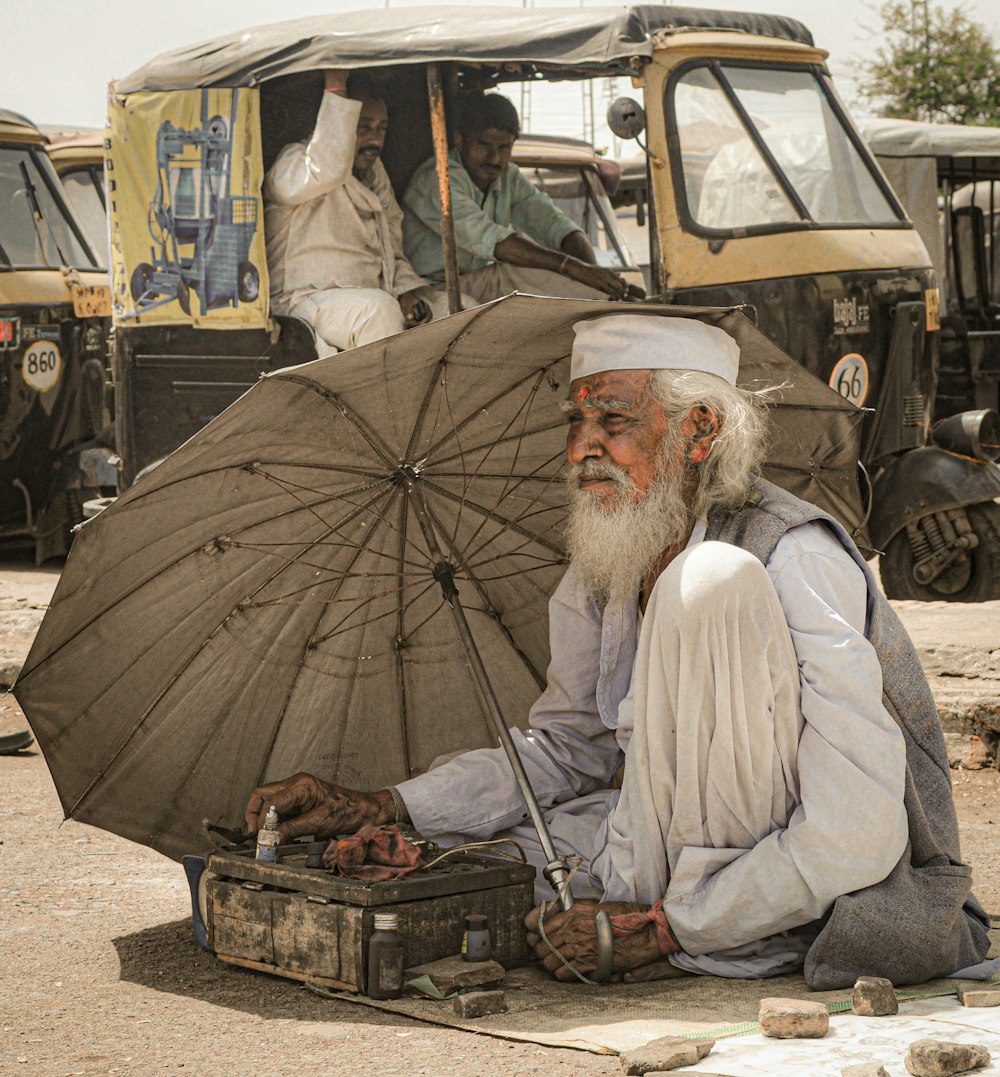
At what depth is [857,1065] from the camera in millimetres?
2576

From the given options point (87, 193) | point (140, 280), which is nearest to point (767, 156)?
point (140, 280)

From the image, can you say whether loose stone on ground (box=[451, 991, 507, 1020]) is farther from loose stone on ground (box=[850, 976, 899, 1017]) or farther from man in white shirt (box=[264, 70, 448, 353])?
man in white shirt (box=[264, 70, 448, 353])

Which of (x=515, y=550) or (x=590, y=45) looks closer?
(x=515, y=550)

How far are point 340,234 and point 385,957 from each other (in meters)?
4.55

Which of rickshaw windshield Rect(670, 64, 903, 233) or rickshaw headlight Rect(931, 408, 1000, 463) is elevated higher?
rickshaw windshield Rect(670, 64, 903, 233)

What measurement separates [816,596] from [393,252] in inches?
178

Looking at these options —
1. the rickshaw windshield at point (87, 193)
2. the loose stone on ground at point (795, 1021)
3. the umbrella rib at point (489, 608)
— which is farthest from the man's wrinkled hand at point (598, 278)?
the rickshaw windshield at point (87, 193)

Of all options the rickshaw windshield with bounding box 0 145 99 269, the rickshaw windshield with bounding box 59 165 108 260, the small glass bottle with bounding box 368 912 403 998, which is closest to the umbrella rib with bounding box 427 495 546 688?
the small glass bottle with bounding box 368 912 403 998

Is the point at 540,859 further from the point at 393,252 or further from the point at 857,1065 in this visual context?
the point at 393,252

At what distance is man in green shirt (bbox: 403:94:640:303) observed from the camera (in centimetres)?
729

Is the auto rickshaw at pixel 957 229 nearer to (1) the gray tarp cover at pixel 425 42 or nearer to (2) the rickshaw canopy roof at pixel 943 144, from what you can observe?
(2) the rickshaw canopy roof at pixel 943 144

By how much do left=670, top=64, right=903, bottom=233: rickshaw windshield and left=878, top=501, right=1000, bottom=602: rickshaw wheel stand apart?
5.21 feet

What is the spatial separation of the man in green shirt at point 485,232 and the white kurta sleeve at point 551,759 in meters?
3.73

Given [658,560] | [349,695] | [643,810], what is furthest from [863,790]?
[349,695]
